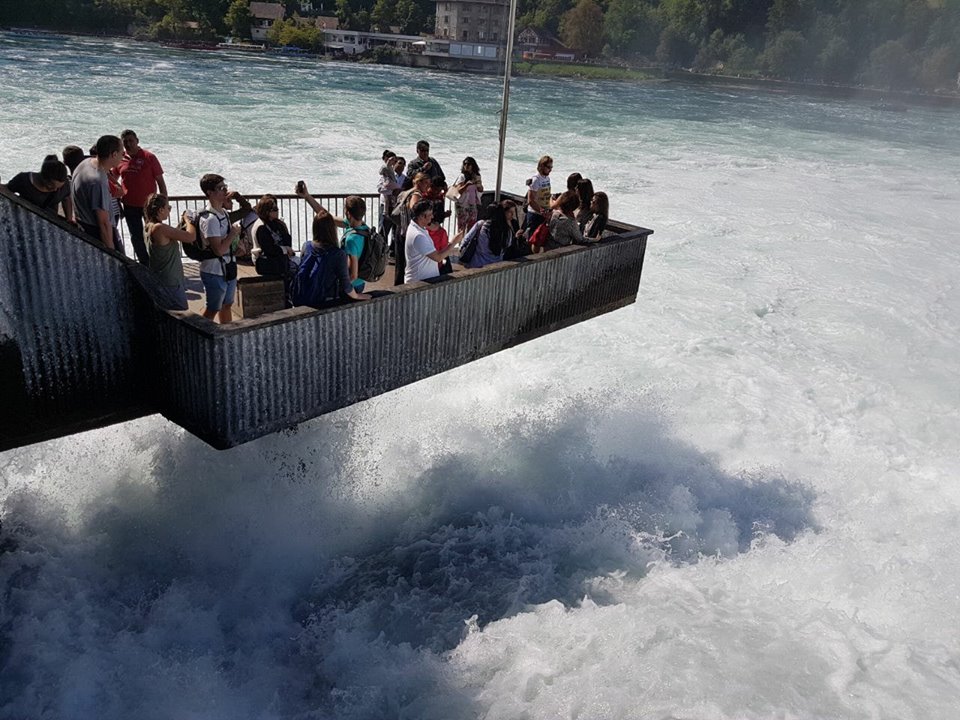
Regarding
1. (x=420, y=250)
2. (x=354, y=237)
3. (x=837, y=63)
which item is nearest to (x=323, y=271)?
(x=354, y=237)

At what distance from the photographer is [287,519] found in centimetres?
938

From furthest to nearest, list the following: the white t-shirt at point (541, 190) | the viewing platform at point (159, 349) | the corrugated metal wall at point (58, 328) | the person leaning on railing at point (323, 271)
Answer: the white t-shirt at point (541, 190) < the person leaning on railing at point (323, 271) < the viewing platform at point (159, 349) < the corrugated metal wall at point (58, 328)

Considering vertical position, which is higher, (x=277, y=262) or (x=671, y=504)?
(x=277, y=262)

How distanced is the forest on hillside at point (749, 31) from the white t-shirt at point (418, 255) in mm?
124854

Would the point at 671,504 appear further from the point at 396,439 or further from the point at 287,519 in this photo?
the point at 287,519

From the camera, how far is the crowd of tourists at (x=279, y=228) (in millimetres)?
6711

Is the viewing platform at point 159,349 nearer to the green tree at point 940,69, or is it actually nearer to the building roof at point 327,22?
the building roof at point 327,22

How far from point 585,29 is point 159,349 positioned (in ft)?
463

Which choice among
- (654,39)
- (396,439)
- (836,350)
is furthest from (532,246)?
(654,39)

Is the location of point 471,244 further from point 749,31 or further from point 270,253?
point 749,31

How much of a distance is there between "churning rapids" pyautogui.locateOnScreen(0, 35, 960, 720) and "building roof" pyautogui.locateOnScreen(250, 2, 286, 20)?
121088 mm

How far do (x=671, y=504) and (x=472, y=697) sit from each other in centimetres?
390

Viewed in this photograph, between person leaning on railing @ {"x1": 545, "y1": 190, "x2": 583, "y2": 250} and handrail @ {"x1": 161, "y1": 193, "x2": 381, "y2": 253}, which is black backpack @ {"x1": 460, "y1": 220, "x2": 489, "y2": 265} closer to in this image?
person leaning on railing @ {"x1": 545, "y1": 190, "x2": 583, "y2": 250}

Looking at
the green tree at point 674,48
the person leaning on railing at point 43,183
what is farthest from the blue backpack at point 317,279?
the green tree at point 674,48
